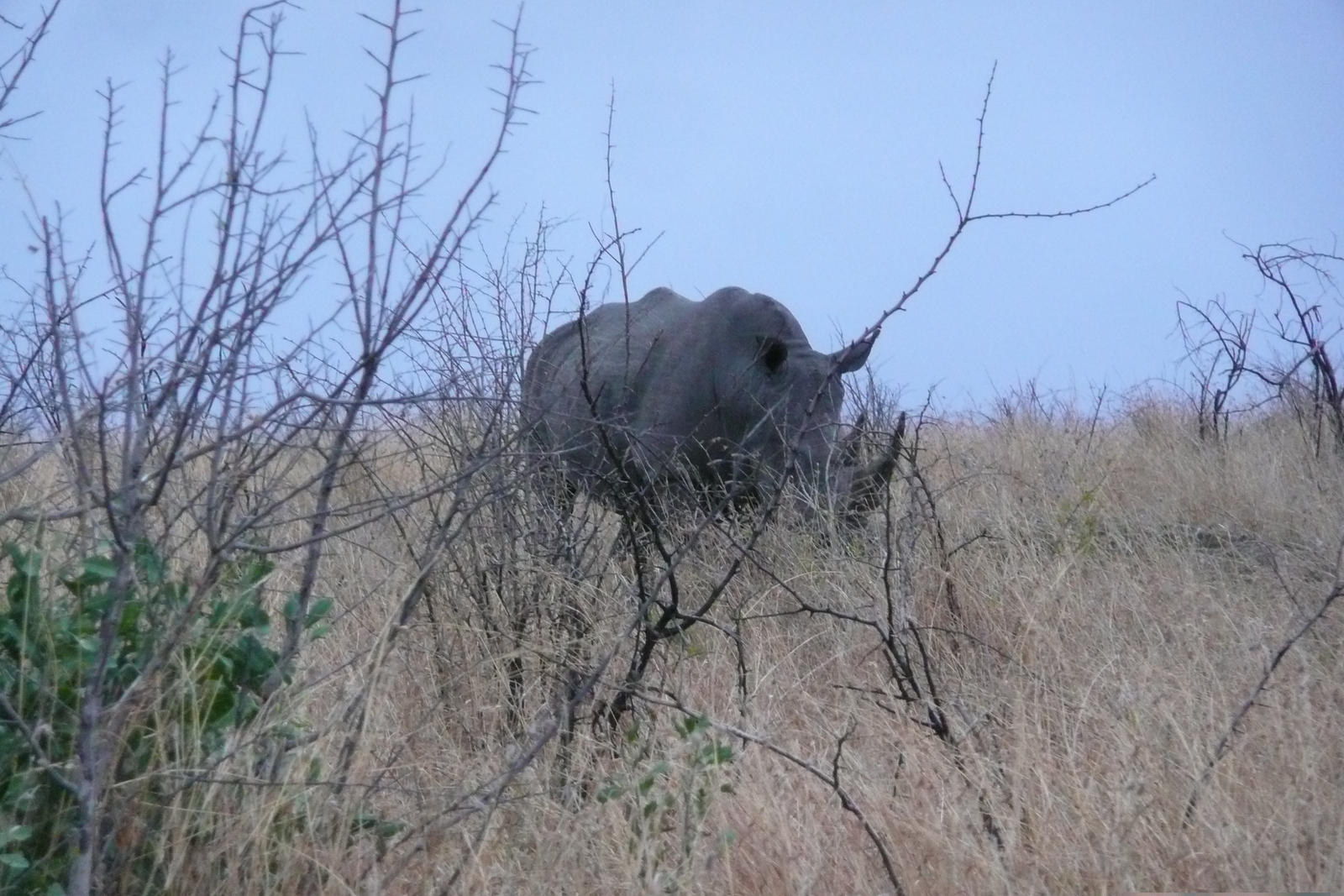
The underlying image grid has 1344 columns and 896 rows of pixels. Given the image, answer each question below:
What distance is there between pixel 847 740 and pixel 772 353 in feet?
13.1

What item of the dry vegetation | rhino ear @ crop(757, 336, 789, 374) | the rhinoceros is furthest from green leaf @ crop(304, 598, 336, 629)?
rhino ear @ crop(757, 336, 789, 374)

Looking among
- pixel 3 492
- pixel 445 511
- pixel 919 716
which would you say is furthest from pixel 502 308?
pixel 919 716

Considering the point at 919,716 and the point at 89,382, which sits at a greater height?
the point at 89,382

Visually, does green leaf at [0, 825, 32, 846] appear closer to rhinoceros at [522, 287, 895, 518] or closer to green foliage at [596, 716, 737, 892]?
green foliage at [596, 716, 737, 892]

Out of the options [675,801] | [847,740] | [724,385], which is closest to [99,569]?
[675,801]

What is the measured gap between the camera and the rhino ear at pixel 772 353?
23.1ft

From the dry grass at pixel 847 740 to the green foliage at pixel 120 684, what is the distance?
4.7 inches

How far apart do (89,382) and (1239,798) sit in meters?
2.40

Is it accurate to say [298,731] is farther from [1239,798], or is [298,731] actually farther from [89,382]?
[1239,798]

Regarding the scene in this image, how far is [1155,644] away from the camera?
3838 millimetres

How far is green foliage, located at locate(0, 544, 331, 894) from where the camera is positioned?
220 cm

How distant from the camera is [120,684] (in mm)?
2324

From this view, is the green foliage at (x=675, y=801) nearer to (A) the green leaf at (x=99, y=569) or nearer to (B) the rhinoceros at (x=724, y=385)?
(A) the green leaf at (x=99, y=569)

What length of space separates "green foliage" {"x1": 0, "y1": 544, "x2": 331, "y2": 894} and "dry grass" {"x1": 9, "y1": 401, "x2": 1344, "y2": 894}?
4.7 inches
